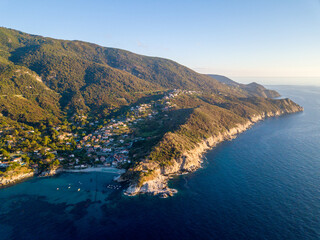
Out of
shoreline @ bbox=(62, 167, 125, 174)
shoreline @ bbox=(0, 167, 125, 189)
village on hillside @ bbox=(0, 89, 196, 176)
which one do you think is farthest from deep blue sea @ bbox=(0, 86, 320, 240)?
village on hillside @ bbox=(0, 89, 196, 176)

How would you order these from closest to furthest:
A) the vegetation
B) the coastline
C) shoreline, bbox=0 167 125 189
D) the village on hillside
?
the coastline
shoreline, bbox=0 167 125 189
the village on hillside
the vegetation

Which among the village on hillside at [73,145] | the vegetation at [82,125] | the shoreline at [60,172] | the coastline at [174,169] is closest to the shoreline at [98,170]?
the shoreline at [60,172]

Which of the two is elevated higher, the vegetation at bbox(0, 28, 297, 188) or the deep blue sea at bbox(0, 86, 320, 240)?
the vegetation at bbox(0, 28, 297, 188)

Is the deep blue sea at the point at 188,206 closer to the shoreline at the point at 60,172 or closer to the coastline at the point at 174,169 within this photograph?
the shoreline at the point at 60,172

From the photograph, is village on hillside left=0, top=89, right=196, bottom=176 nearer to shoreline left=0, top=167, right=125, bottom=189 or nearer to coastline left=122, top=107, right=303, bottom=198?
shoreline left=0, top=167, right=125, bottom=189

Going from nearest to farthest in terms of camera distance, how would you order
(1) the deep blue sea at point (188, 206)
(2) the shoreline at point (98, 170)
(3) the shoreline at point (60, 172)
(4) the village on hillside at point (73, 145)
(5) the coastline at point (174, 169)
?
(1) the deep blue sea at point (188, 206), (5) the coastline at point (174, 169), (3) the shoreline at point (60, 172), (2) the shoreline at point (98, 170), (4) the village on hillside at point (73, 145)

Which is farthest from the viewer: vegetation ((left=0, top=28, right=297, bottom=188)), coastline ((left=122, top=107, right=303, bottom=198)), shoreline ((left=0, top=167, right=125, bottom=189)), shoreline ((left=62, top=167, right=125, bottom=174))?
vegetation ((left=0, top=28, right=297, bottom=188))

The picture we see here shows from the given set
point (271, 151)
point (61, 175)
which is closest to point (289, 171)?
point (271, 151)

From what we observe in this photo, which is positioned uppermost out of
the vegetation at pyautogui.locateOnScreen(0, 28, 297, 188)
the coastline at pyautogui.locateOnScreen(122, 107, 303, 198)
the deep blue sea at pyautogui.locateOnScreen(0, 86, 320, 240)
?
the vegetation at pyautogui.locateOnScreen(0, 28, 297, 188)
